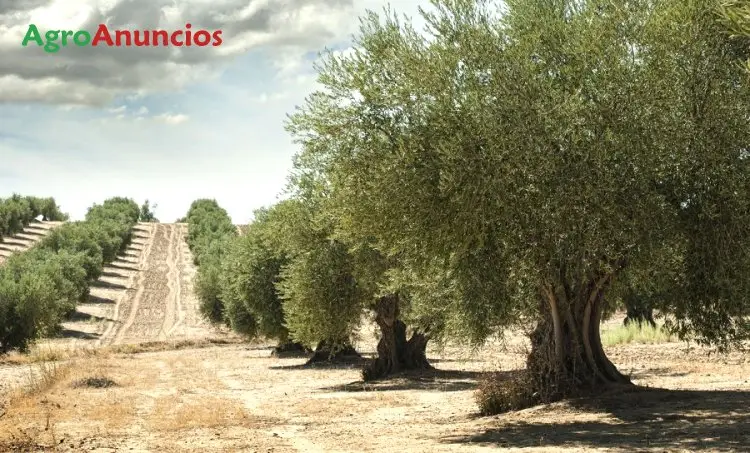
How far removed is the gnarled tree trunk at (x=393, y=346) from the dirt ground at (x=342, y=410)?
4.11 feet

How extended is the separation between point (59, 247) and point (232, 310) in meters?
51.8

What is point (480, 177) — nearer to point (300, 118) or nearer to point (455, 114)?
point (455, 114)

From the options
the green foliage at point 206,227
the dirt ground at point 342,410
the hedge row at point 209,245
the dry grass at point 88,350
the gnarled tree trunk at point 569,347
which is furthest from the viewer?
the green foliage at point 206,227

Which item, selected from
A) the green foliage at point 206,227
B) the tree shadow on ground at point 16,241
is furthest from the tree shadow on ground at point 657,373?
the tree shadow on ground at point 16,241

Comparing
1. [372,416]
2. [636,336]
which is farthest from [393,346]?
[636,336]

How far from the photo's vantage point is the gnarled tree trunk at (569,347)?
23.2 meters

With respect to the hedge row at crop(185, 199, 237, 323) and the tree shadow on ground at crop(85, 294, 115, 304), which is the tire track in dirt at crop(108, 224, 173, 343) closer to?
the tree shadow on ground at crop(85, 294, 115, 304)

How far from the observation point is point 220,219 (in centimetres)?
16238

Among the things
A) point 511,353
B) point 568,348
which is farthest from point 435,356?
point 568,348

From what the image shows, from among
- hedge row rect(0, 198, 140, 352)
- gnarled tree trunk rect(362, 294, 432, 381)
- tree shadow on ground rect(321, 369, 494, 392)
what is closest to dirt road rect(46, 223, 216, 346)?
hedge row rect(0, 198, 140, 352)

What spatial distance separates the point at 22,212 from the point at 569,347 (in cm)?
15058

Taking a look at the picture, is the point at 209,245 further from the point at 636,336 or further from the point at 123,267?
the point at 636,336

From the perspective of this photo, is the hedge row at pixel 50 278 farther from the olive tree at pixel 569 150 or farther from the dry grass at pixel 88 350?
the olive tree at pixel 569 150

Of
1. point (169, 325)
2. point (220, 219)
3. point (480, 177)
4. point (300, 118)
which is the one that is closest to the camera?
point (480, 177)
